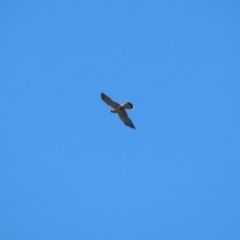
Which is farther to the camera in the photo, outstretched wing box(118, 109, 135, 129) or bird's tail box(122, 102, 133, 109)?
outstretched wing box(118, 109, 135, 129)

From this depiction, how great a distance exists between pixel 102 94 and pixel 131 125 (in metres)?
2.27

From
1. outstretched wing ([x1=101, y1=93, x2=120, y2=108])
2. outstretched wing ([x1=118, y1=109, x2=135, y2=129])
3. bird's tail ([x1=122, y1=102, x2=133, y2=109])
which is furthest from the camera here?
outstretched wing ([x1=118, y1=109, x2=135, y2=129])

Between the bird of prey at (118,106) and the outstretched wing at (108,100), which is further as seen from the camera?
the outstretched wing at (108,100)

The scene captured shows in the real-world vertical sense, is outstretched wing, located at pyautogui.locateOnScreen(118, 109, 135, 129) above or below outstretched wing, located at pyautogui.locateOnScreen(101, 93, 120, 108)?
below

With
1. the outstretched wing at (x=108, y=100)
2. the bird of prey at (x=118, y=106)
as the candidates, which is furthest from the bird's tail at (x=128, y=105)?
the outstretched wing at (x=108, y=100)

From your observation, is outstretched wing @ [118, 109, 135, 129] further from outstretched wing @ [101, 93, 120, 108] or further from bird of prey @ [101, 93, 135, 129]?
outstretched wing @ [101, 93, 120, 108]

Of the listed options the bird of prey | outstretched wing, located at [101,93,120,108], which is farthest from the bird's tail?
outstretched wing, located at [101,93,120,108]

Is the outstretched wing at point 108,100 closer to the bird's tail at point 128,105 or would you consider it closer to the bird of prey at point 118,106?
the bird of prey at point 118,106

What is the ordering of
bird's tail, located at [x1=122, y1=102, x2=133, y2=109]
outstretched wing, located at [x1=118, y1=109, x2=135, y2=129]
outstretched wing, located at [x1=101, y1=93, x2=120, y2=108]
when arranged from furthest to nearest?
outstretched wing, located at [x1=118, y1=109, x2=135, y2=129] → outstretched wing, located at [x1=101, y1=93, x2=120, y2=108] → bird's tail, located at [x1=122, y1=102, x2=133, y2=109]

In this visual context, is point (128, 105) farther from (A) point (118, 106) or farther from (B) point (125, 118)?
(B) point (125, 118)

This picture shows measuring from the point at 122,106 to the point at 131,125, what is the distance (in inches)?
61.4

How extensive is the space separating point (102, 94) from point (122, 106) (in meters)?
1.13

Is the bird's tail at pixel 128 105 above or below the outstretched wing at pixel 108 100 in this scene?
below

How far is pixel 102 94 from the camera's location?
145 ft
